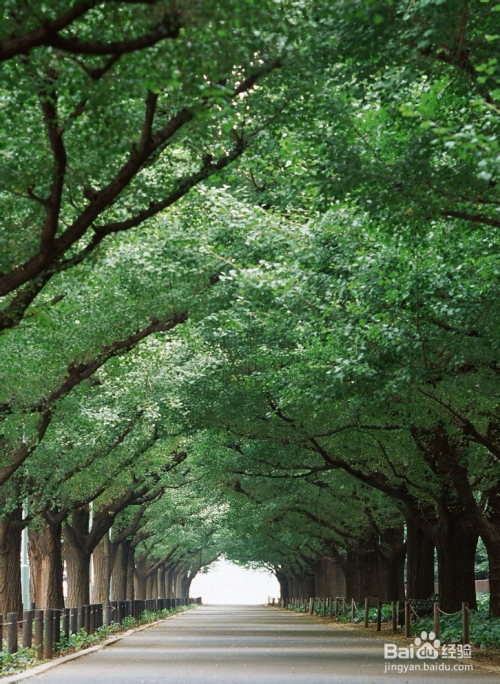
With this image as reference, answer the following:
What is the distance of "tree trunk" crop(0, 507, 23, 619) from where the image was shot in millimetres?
25812

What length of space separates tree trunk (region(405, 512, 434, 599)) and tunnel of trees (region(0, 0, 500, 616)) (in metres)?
0.06

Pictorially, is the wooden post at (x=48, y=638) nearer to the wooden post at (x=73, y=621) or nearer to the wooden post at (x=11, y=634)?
the wooden post at (x=11, y=634)

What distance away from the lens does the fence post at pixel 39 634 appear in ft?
71.4

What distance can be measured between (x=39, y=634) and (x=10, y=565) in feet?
14.2

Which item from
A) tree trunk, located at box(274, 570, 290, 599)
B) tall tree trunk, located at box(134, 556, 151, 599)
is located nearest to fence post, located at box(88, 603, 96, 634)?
tall tree trunk, located at box(134, 556, 151, 599)

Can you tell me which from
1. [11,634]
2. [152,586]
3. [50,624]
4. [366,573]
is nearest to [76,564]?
[50,624]

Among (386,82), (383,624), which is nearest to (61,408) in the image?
(386,82)

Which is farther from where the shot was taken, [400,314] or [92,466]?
[92,466]

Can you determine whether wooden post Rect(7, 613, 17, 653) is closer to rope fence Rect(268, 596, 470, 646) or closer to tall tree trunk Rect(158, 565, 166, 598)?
rope fence Rect(268, 596, 470, 646)

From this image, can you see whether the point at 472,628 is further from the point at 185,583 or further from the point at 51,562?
the point at 185,583

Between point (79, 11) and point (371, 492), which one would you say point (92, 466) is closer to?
point (371, 492)

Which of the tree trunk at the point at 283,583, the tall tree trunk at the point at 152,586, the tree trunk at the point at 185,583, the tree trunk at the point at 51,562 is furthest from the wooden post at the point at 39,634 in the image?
the tree trunk at the point at 185,583

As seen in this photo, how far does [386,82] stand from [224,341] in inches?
454

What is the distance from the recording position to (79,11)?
763 centimetres
